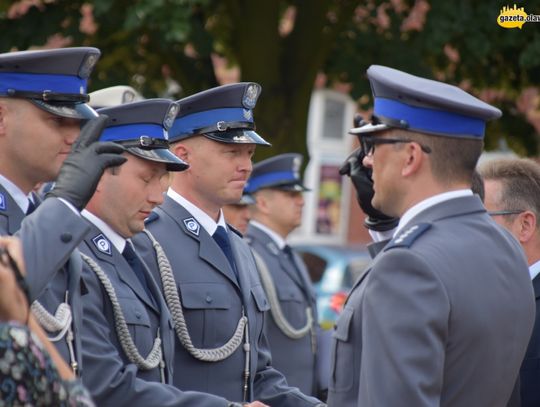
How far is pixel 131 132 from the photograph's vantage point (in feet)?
14.1

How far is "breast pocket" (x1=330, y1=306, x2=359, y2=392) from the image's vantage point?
337cm

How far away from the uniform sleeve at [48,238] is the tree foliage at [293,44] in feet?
18.8

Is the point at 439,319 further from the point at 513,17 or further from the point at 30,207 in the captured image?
the point at 513,17

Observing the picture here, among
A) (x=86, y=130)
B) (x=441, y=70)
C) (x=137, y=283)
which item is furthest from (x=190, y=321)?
(x=441, y=70)

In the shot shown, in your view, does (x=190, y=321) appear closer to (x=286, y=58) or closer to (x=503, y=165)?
(x=503, y=165)

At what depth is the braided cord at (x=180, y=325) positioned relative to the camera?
4.31 meters

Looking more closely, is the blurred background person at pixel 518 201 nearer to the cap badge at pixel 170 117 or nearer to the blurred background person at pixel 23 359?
the cap badge at pixel 170 117

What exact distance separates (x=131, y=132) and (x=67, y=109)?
0.67m

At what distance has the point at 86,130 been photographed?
3227mm

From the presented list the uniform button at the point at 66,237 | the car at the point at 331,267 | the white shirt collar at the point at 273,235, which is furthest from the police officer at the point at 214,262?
the car at the point at 331,267

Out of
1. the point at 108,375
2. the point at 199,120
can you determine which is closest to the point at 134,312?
the point at 108,375

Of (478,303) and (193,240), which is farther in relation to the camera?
(193,240)

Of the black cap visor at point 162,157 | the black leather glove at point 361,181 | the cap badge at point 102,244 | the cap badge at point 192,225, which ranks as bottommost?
the cap badge at point 192,225

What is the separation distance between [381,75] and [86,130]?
0.92 metres
